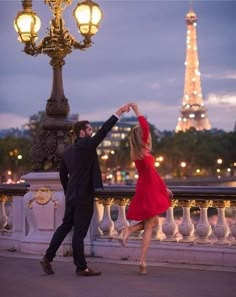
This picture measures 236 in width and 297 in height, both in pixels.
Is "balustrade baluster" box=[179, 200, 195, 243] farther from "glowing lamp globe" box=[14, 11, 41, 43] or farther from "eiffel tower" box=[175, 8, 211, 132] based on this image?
"eiffel tower" box=[175, 8, 211, 132]

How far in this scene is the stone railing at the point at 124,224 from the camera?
9.35 m

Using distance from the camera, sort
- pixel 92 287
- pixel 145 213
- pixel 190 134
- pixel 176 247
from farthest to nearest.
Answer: pixel 190 134
pixel 176 247
pixel 145 213
pixel 92 287

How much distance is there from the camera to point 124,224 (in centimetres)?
1023

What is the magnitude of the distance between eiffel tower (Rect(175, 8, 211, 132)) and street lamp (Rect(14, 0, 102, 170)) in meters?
145

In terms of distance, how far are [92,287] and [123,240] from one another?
2.92ft

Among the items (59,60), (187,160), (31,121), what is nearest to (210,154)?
(187,160)

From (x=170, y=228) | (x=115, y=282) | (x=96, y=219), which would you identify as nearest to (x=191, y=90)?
(x=96, y=219)

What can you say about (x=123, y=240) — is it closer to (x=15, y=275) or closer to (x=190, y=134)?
(x=15, y=275)

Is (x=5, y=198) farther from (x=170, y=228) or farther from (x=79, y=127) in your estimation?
(x=79, y=127)

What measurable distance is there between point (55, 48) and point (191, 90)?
489ft

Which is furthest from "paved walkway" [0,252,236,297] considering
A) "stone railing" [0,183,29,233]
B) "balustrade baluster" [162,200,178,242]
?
"stone railing" [0,183,29,233]

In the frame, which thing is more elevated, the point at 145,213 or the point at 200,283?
the point at 145,213

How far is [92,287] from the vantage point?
25.4 feet

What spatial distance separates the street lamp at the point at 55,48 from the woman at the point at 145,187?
2.38 meters
